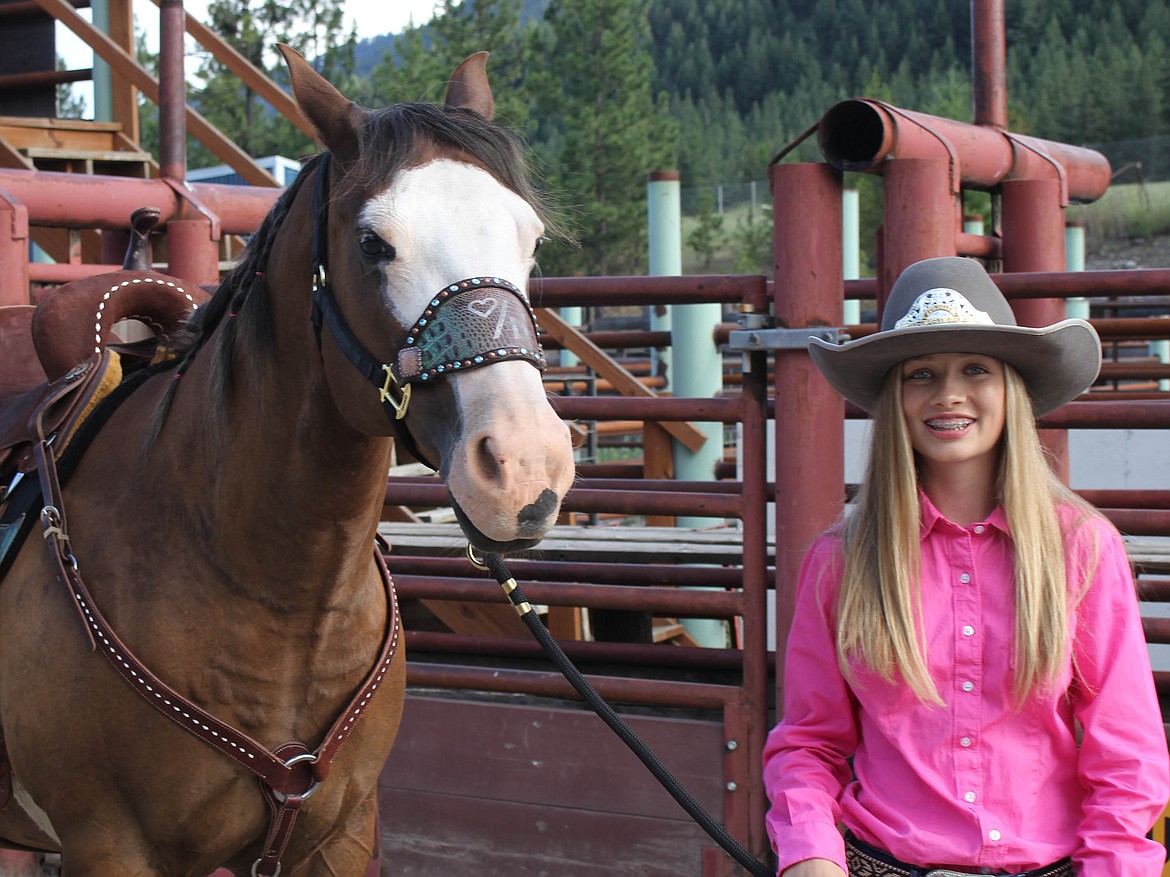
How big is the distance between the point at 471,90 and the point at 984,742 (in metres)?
1.42

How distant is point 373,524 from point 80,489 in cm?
62

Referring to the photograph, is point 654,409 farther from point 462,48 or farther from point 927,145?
point 462,48

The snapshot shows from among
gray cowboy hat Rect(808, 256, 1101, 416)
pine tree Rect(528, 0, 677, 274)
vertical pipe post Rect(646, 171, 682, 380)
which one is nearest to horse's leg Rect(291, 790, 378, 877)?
gray cowboy hat Rect(808, 256, 1101, 416)

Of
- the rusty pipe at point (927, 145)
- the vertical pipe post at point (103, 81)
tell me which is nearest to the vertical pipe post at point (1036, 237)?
the rusty pipe at point (927, 145)

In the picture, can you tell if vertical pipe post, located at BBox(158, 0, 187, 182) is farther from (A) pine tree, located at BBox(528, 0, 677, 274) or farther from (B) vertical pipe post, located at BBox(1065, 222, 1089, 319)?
(A) pine tree, located at BBox(528, 0, 677, 274)

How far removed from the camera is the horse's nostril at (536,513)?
1.62 meters

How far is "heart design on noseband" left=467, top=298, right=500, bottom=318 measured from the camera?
1741 millimetres

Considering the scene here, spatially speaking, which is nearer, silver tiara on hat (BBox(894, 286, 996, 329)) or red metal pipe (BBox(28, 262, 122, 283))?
silver tiara on hat (BBox(894, 286, 996, 329))

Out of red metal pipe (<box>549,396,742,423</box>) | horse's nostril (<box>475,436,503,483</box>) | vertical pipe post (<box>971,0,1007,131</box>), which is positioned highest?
vertical pipe post (<box>971,0,1007,131</box>)

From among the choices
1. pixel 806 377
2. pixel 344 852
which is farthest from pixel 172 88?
pixel 344 852

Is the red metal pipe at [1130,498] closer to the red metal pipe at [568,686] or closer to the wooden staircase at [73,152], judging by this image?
the red metal pipe at [568,686]

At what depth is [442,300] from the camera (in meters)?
1.77

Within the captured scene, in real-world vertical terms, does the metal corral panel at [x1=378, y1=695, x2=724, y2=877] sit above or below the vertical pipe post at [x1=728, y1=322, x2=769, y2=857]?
below

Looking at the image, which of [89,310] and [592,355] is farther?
[592,355]
